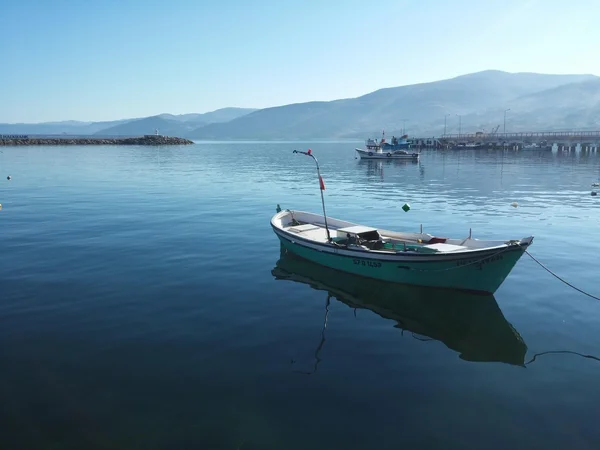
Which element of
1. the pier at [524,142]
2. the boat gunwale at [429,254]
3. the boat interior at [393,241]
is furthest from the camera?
the pier at [524,142]

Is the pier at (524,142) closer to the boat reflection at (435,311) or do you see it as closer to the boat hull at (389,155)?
the boat hull at (389,155)

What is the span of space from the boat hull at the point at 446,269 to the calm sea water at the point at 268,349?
0.61 metres

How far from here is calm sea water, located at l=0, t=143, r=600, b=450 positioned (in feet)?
32.2

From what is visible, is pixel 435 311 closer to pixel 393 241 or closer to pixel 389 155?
pixel 393 241

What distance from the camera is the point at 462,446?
9.30 metres

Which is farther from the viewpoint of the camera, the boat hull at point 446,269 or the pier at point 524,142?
the pier at point 524,142

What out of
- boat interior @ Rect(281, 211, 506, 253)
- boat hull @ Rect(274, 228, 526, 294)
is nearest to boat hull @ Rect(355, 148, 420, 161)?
boat interior @ Rect(281, 211, 506, 253)

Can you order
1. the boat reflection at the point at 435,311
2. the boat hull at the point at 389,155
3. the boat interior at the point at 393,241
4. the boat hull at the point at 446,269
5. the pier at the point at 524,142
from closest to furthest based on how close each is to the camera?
1. the boat reflection at the point at 435,311
2. the boat hull at the point at 446,269
3. the boat interior at the point at 393,241
4. the boat hull at the point at 389,155
5. the pier at the point at 524,142

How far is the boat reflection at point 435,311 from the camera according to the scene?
1393 centimetres

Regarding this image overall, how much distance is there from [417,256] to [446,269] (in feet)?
4.20

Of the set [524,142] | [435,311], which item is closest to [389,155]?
[524,142]

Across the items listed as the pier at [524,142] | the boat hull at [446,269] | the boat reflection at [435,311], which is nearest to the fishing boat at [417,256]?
the boat hull at [446,269]

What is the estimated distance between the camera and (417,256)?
1734 cm

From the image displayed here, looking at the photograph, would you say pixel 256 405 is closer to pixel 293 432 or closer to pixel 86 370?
pixel 293 432
